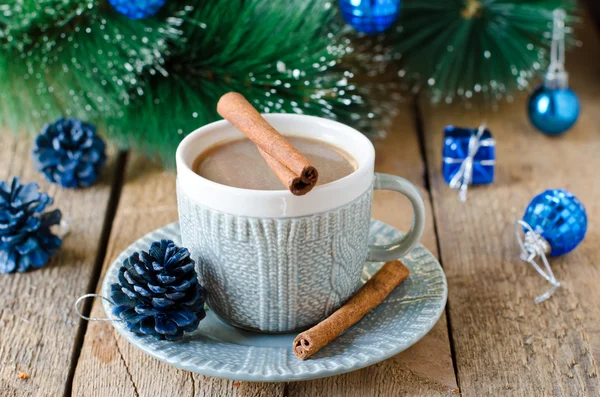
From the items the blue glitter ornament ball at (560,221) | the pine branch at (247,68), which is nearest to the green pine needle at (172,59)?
the pine branch at (247,68)

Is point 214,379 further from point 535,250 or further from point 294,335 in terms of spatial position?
point 535,250

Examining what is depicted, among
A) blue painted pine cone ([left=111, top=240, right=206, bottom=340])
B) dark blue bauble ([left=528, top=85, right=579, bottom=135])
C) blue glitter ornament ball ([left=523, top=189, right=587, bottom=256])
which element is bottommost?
dark blue bauble ([left=528, top=85, right=579, bottom=135])

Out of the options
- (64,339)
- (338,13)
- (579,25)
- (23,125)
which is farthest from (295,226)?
(579,25)

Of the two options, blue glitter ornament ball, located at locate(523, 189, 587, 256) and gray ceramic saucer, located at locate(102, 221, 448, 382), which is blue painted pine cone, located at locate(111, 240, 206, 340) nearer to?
gray ceramic saucer, located at locate(102, 221, 448, 382)

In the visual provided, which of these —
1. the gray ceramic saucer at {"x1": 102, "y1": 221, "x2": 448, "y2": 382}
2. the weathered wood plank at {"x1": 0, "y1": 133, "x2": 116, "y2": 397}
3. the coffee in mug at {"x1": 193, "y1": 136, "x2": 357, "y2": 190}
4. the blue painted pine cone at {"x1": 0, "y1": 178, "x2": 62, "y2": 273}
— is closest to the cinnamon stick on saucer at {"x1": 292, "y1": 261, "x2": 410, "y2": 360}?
the gray ceramic saucer at {"x1": 102, "y1": 221, "x2": 448, "y2": 382}

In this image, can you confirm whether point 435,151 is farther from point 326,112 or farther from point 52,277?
point 52,277
